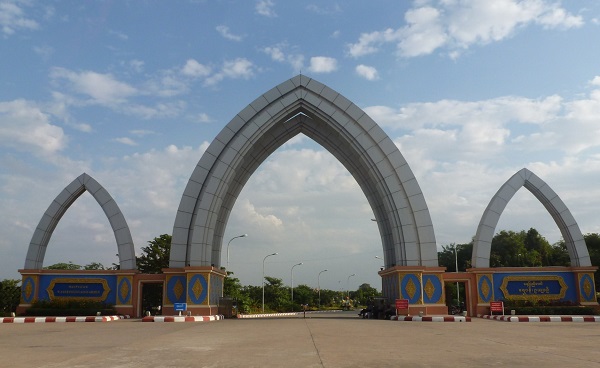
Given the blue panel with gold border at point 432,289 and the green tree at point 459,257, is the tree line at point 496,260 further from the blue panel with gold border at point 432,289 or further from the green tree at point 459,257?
the blue panel with gold border at point 432,289

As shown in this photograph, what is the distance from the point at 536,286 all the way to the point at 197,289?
1879cm

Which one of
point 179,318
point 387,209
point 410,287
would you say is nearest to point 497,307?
point 410,287

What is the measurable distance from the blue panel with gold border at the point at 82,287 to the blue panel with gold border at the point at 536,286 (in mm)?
21553

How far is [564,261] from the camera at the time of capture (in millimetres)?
65625

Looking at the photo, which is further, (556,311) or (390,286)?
(390,286)

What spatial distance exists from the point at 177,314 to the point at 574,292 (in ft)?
72.1

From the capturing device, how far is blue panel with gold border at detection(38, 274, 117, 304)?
30.6m

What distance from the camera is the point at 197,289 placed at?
97.2ft

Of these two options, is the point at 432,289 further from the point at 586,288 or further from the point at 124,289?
the point at 124,289

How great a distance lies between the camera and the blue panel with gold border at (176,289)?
98.4 ft

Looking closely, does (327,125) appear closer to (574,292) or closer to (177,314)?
(177,314)

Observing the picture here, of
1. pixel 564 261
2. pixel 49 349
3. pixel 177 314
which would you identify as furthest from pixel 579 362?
pixel 564 261

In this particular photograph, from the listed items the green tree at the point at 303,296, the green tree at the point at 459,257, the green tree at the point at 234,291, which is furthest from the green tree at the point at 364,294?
the green tree at the point at 234,291

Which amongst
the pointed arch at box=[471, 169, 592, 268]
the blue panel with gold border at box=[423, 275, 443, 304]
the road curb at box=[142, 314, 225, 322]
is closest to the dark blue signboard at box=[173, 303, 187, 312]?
the road curb at box=[142, 314, 225, 322]
